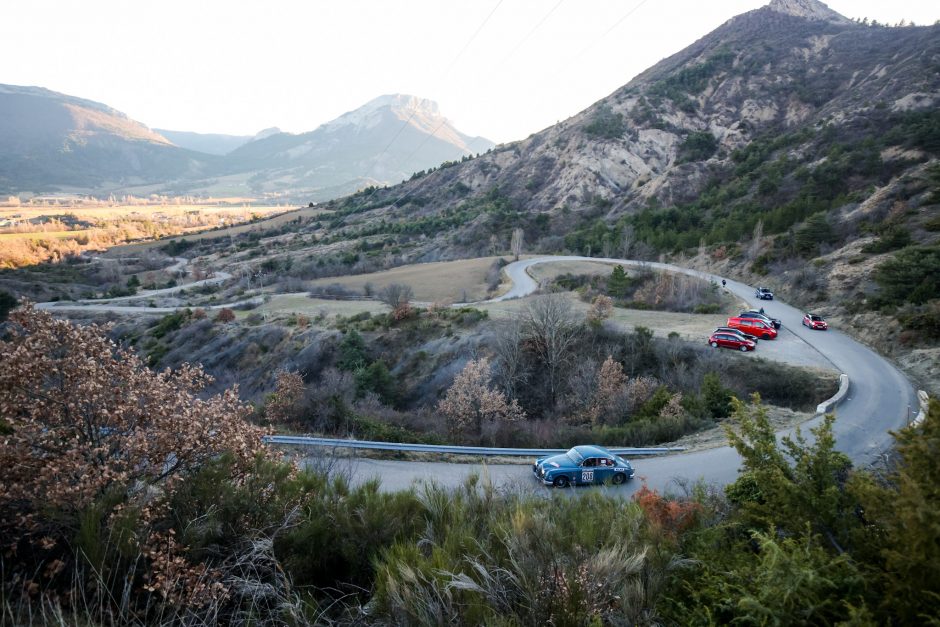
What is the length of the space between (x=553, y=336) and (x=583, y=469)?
1263cm

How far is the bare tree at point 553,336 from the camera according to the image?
23.6 metres

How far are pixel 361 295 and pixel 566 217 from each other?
123 ft

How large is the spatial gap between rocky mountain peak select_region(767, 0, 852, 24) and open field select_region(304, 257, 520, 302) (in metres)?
A: 100

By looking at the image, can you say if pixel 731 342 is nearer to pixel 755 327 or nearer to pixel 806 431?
pixel 755 327

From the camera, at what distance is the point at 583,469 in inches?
451

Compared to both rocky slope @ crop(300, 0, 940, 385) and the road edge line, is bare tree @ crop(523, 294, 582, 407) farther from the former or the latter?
rocky slope @ crop(300, 0, 940, 385)

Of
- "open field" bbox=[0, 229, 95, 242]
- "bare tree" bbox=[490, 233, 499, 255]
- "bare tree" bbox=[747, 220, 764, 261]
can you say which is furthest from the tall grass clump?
"open field" bbox=[0, 229, 95, 242]

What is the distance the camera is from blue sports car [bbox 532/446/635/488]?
37.4ft

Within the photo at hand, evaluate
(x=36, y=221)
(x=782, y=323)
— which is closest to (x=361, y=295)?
(x=782, y=323)

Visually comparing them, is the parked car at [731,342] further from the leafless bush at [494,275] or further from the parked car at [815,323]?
the leafless bush at [494,275]

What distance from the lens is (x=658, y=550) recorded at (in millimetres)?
4125

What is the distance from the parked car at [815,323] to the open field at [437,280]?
77.2 ft

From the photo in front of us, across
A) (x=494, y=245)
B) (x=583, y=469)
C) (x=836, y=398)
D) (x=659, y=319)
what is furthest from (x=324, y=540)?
(x=494, y=245)

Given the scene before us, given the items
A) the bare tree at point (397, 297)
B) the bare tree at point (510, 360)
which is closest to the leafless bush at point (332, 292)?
the bare tree at point (397, 297)
